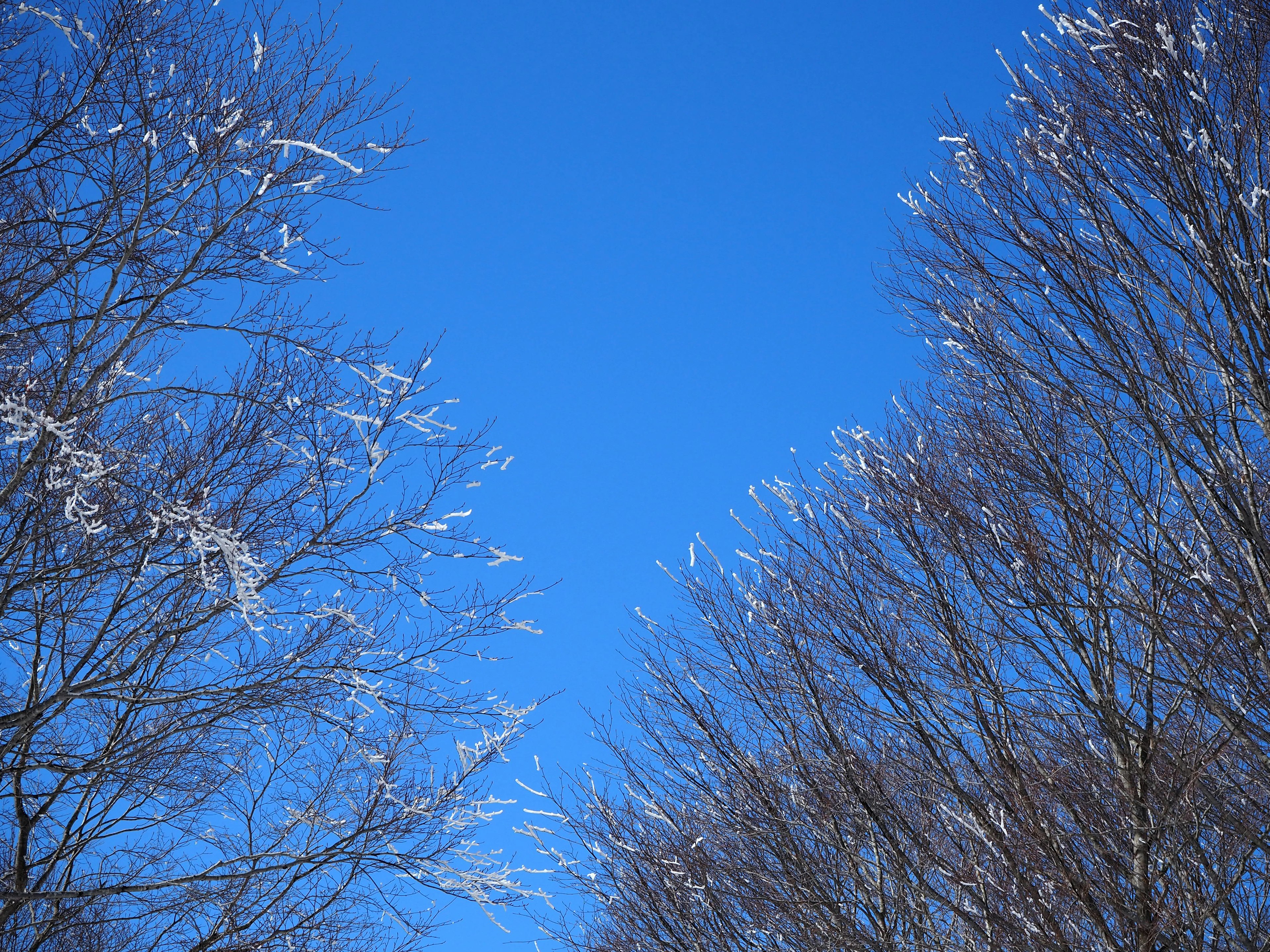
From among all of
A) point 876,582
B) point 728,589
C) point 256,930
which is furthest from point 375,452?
point 256,930

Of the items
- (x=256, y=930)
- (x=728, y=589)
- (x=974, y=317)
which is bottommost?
(x=256, y=930)

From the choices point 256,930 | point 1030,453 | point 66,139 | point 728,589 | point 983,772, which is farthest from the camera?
point 256,930

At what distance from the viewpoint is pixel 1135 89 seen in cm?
519

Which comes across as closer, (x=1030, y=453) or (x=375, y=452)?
(x=375, y=452)

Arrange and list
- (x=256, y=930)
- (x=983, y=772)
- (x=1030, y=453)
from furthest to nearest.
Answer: (x=256, y=930) < (x=1030, y=453) < (x=983, y=772)

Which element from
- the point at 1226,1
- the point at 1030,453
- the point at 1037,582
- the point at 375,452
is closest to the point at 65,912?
the point at 375,452

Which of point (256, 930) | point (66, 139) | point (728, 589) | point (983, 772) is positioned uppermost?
point (66, 139)

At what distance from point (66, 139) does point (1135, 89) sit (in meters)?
6.00

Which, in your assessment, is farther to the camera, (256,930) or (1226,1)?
(256,930)

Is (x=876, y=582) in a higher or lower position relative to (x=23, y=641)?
lower

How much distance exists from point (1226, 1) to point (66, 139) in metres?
6.55

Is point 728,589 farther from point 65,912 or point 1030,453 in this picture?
point 65,912

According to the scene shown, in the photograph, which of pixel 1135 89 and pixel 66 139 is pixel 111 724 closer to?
pixel 66 139

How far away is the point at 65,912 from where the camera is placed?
5836 mm
